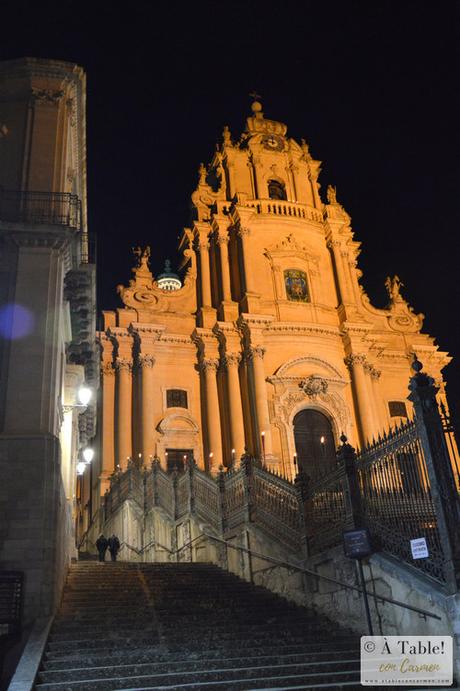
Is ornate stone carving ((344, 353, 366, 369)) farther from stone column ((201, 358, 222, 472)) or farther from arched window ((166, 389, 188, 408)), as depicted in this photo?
arched window ((166, 389, 188, 408))

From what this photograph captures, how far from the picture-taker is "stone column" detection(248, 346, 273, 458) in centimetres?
2962

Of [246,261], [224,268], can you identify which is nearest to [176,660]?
[246,261]

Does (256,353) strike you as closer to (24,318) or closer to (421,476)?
(24,318)

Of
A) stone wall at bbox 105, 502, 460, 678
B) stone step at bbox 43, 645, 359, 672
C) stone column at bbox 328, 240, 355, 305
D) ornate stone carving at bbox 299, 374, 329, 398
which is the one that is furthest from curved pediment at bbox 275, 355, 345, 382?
stone step at bbox 43, 645, 359, 672

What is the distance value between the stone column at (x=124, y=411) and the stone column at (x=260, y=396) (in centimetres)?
640

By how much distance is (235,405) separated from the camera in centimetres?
3097

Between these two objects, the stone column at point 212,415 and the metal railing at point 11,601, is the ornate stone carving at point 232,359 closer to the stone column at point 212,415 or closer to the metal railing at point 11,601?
the stone column at point 212,415

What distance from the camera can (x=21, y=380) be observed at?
13680mm

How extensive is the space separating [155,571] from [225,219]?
81.4ft

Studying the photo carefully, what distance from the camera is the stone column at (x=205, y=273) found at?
34.4m

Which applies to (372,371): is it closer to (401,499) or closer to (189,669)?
(401,499)

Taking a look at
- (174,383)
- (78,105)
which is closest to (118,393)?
(174,383)

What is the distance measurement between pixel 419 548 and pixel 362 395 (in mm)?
22773

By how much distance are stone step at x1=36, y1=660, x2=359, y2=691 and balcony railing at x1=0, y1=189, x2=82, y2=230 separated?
36.1 feet
